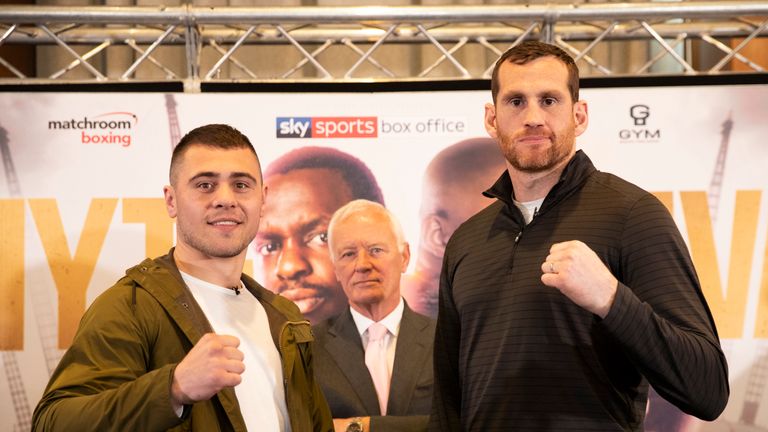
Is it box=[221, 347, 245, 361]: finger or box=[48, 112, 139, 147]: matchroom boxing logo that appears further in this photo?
box=[48, 112, 139, 147]: matchroom boxing logo

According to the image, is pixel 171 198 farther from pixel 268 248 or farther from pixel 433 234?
pixel 433 234

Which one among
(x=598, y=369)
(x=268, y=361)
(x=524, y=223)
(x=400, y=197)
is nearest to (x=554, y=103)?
(x=524, y=223)

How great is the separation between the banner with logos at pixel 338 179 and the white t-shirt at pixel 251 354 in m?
1.29

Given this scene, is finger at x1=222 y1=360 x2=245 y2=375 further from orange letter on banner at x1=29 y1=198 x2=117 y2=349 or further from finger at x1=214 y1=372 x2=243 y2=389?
orange letter on banner at x1=29 y1=198 x2=117 y2=349

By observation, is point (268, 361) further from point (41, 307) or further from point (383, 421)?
point (41, 307)

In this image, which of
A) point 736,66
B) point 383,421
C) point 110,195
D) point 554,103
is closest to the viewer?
point 554,103

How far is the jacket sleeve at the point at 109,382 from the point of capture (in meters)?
1.86

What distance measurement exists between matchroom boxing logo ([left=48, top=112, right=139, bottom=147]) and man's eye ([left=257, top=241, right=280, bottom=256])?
0.73m

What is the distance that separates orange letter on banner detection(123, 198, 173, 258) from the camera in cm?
362

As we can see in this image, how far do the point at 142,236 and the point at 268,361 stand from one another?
1.54 m

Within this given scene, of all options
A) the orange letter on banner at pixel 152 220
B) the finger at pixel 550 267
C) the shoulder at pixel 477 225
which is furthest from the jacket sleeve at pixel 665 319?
the orange letter on banner at pixel 152 220

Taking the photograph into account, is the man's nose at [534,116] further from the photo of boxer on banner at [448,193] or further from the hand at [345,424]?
the hand at [345,424]

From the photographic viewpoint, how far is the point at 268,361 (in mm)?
2307

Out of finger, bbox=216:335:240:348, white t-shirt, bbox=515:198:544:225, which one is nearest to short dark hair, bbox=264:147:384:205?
white t-shirt, bbox=515:198:544:225
